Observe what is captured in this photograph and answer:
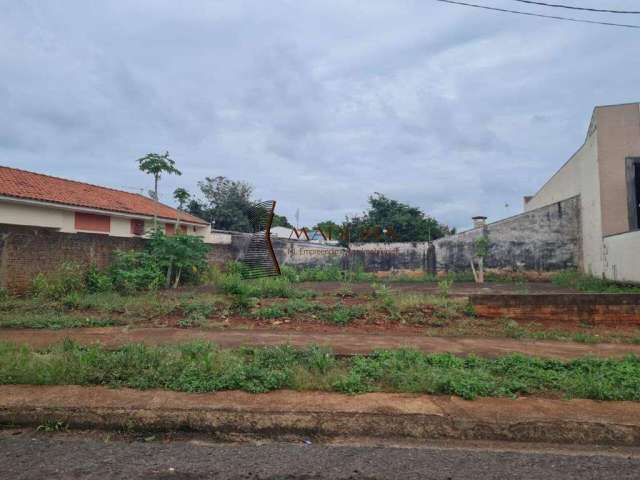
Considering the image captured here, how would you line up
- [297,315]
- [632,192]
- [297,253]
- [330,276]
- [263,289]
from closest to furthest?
[297,315] → [263,289] → [632,192] → [330,276] → [297,253]

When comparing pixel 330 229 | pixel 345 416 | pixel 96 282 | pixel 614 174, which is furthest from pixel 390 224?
pixel 345 416

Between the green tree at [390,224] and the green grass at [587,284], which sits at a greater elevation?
the green tree at [390,224]

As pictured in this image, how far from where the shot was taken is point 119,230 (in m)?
20.4

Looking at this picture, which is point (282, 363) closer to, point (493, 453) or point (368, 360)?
point (368, 360)

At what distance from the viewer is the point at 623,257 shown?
11.3m

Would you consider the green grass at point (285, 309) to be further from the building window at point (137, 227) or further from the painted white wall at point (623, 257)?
the building window at point (137, 227)

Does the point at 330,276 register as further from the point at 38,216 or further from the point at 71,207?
the point at 38,216

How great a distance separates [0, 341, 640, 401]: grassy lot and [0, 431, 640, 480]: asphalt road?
82 cm

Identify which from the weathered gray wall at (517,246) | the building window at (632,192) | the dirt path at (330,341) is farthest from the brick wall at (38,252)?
the building window at (632,192)

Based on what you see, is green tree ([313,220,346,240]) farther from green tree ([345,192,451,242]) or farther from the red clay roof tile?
the red clay roof tile

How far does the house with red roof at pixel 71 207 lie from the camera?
15027mm

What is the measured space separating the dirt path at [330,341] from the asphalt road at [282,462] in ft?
7.38

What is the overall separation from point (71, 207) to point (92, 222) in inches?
71.3

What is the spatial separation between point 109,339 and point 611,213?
13316 millimetres
